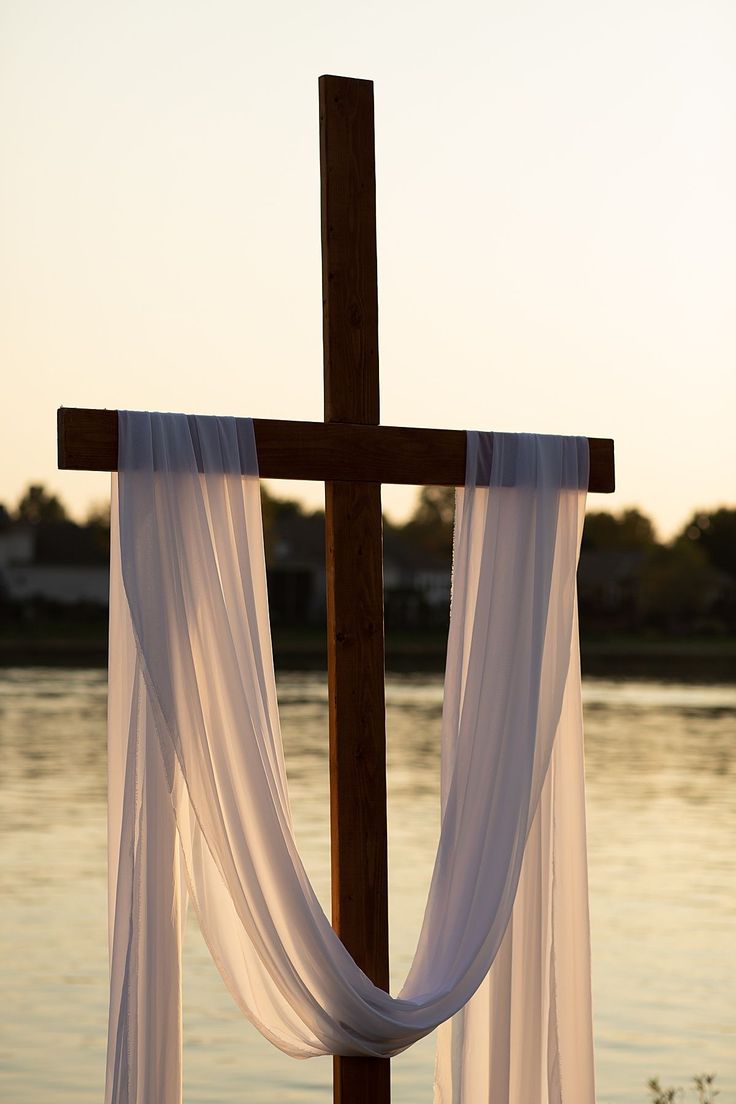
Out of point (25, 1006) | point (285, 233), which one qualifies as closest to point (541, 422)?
point (285, 233)

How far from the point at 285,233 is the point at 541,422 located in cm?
414

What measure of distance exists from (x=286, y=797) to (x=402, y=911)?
891 cm

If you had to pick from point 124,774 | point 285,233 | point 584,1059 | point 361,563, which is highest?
point 285,233

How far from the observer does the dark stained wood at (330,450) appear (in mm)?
3580

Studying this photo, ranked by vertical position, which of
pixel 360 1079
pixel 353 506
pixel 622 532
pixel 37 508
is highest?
pixel 37 508

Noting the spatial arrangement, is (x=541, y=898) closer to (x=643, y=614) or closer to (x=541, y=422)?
(x=541, y=422)

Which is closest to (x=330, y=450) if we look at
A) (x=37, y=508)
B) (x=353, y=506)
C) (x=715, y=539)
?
(x=353, y=506)

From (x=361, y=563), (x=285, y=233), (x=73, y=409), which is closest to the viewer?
(x=73, y=409)

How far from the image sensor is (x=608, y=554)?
4403 cm

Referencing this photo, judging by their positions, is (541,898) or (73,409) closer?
(73,409)

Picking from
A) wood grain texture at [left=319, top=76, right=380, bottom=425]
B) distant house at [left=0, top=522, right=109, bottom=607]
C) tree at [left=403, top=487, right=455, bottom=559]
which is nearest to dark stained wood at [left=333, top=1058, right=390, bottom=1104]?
wood grain texture at [left=319, top=76, right=380, bottom=425]

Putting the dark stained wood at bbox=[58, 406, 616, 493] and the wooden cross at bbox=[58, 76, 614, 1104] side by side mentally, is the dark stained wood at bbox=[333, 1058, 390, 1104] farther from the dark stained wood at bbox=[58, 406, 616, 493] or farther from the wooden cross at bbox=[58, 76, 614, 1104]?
the dark stained wood at bbox=[58, 406, 616, 493]

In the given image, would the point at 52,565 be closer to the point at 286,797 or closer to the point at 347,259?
the point at 347,259

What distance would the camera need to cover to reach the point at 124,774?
3588 millimetres
